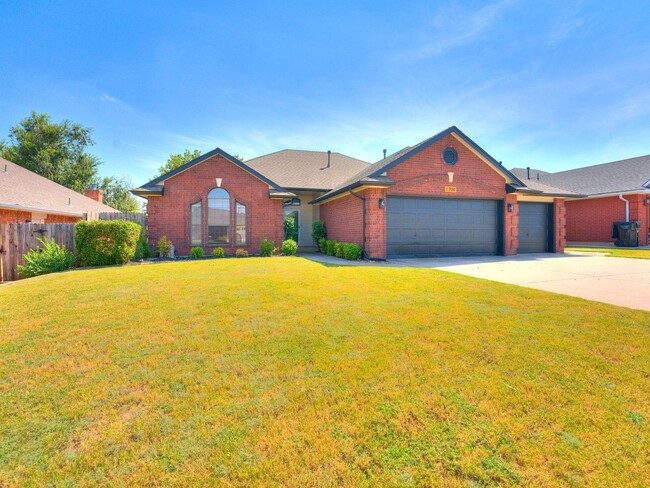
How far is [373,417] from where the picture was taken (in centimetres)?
233

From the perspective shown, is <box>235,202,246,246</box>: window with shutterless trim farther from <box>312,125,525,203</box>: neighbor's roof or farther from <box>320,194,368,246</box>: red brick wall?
<box>312,125,525,203</box>: neighbor's roof

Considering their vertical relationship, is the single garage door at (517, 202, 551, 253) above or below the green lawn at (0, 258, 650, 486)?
above

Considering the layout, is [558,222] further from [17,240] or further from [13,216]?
[13,216]

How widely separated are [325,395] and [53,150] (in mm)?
45142

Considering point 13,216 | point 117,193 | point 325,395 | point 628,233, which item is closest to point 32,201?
point 13,216

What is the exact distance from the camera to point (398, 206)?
527 inches

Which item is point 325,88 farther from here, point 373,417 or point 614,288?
point 373,417

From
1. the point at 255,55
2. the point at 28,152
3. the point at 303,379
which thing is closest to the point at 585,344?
the point at 303,379

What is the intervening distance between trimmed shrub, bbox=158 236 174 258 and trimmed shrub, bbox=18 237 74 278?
3240 millimetres

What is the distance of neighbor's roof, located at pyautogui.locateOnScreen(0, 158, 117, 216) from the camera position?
528 inches

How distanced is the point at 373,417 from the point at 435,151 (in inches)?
522

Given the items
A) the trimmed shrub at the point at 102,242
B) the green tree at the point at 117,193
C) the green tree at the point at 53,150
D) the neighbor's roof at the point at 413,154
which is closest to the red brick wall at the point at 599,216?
the neighbor's roof at the point at 413,154

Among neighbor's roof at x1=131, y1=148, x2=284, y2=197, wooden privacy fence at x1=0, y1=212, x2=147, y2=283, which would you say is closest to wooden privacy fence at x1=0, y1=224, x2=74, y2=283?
wooden privacy fence at x1=0, y1=212, x2=147, y2=283

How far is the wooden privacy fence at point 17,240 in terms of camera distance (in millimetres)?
9734
